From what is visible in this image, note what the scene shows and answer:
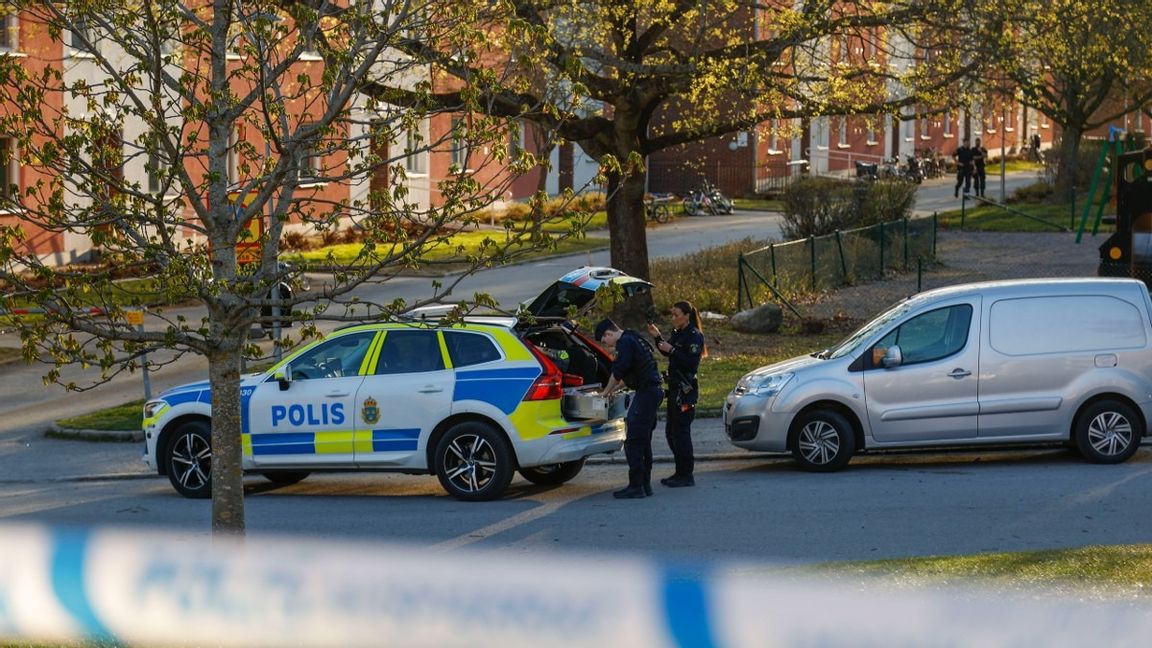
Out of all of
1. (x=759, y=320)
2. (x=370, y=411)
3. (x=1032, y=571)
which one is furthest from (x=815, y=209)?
(x=1032, y=571)

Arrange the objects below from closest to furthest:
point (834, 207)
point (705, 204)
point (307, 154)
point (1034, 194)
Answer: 1. point (307, 154)
2. point (834, 207)
3. point (705, 204)
4. point (1034, 194)

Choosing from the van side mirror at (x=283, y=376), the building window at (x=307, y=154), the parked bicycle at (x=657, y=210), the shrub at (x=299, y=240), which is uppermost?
the building window at (x=307, y=154)

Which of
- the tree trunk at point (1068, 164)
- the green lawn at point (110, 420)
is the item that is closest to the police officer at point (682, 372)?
the green lawn at point (110, 420)

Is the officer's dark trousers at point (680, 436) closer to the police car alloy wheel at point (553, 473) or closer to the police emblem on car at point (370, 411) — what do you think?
the police car alloy wheel at point (553, 473)

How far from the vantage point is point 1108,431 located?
13.8 metres

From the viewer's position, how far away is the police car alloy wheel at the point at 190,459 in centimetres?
1390

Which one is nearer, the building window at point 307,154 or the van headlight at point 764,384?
the building window at point 307,154

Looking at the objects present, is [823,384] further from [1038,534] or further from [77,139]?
[77,139]

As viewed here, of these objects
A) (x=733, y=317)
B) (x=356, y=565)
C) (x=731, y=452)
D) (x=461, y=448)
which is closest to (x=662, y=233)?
(x=733, y=317)

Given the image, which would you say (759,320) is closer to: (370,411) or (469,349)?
(469,349)

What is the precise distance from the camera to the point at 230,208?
8.23m

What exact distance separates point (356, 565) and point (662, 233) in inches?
1216

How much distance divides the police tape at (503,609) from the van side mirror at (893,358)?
4.43 metres

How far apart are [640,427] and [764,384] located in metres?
1.81
